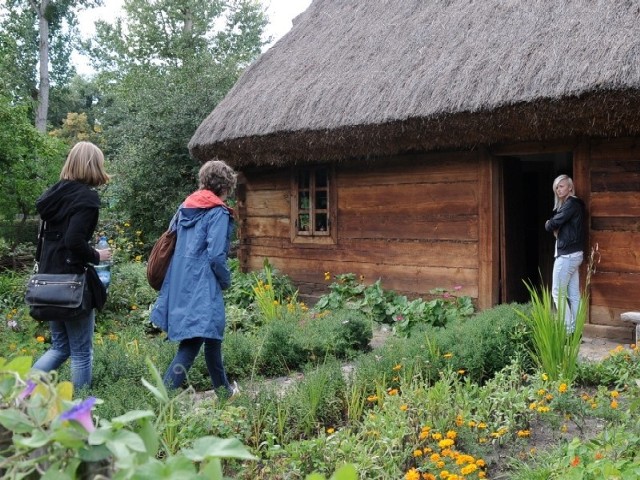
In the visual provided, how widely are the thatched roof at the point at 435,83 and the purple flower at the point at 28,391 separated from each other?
5.47m

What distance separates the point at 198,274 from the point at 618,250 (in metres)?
4.15

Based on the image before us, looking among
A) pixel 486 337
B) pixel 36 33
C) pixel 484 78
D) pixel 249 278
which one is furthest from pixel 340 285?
pixel 36 33

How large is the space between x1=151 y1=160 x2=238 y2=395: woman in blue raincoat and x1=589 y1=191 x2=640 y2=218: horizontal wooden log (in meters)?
3.84

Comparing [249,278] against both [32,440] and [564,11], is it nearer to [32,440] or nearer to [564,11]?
[564,11]

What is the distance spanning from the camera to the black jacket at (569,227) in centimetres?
616

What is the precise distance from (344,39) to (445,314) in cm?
418

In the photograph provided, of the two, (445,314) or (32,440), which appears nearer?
(32,440)

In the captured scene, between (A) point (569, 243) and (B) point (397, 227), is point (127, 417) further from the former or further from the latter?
(B) point (397, 227)

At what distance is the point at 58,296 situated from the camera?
3764 mm

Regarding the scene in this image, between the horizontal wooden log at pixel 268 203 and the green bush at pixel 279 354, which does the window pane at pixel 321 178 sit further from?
the green bush at pixel 279 354

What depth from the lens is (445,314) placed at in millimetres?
7062

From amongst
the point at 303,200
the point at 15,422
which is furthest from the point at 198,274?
the point at 303,200

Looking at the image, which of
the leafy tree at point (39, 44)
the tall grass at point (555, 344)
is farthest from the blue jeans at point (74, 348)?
the leafy tree at point (39, 44)

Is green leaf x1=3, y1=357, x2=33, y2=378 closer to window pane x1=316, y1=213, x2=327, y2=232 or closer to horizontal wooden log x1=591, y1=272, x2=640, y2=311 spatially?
horizontal wooden log x1=591, y1=272, x2=640, y2=311
